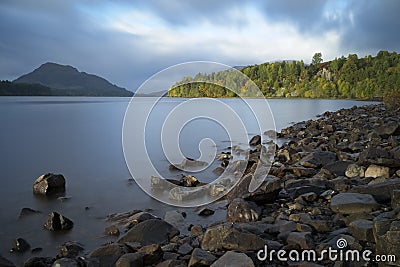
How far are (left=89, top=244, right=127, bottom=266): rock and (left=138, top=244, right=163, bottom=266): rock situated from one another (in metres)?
0.31

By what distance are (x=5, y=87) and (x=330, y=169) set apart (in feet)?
418

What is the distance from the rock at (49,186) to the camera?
7131 millimetres

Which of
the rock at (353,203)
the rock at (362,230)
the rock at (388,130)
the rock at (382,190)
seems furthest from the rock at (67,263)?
the rock at (388,130)

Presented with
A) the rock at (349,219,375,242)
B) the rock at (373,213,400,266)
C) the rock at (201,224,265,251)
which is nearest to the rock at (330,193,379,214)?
the rock at (349,219,375,242)

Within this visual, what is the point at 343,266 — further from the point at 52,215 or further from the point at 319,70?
the point at 319,70

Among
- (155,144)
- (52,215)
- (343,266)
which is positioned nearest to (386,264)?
(343,266)

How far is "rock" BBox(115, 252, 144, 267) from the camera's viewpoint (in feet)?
10.9

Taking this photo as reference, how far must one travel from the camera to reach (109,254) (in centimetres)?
367

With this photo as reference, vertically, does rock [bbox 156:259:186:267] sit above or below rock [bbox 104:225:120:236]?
above

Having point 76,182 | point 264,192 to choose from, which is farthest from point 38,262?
point 76,182

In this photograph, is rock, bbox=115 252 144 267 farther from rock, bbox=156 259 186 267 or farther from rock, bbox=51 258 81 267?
rock, bbox=51 258 81 267

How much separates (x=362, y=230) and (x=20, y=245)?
4.44m

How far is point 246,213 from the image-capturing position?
15.5ft

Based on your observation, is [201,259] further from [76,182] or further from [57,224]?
[76,182]
